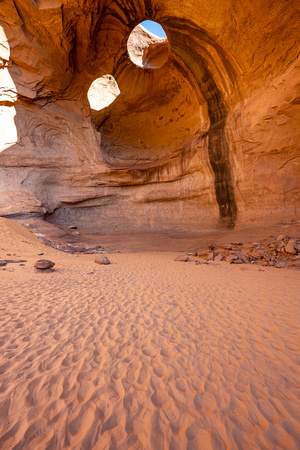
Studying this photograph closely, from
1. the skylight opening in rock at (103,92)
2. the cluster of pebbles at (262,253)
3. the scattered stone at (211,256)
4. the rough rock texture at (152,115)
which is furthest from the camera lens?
the skylight opening in rock at (103,92)

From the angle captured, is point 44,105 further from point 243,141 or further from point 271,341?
point 271,341

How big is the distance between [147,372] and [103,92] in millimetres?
18753

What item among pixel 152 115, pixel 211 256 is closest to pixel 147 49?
pixel 152 115

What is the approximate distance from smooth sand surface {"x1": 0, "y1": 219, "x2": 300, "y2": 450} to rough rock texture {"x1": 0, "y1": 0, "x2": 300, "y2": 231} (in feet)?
26.8

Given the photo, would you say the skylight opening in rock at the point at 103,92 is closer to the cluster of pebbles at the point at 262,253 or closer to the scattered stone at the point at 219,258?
the cluster of pebbles at the point at 262,253

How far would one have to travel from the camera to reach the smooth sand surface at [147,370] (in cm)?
125

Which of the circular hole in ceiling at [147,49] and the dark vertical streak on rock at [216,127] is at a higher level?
the circular hole in ceiling at [147,49]

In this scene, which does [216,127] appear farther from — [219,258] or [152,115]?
[219,258]

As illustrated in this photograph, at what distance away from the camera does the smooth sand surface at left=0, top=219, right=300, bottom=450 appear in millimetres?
1246

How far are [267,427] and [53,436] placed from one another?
55.0 inches

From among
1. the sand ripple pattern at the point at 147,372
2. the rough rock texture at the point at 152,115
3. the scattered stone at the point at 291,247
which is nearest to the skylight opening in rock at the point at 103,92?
the rough rock texture at the point at 152,115

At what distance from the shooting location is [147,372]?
1.77 m

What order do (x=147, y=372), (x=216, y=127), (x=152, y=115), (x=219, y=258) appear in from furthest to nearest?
(x=152, y=115) < (x=216, y=127) < (x=219, y=258) < (x=147, y=372)

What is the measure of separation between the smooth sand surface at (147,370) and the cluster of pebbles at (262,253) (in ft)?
10.6
